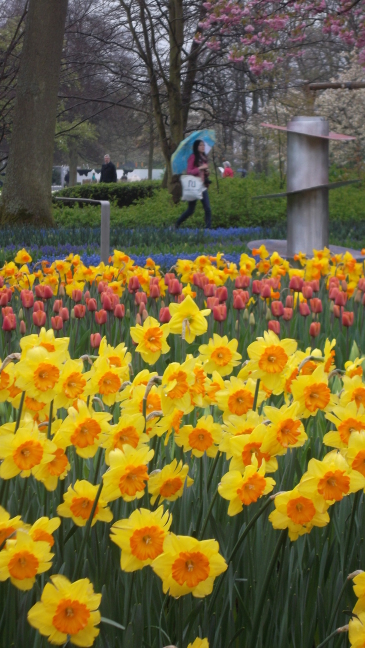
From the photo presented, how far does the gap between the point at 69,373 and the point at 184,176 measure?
10526 millimetres

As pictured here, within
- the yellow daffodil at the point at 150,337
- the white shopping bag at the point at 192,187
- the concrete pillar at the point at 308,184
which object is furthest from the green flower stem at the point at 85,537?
the white shopping bag at the point at 192,187

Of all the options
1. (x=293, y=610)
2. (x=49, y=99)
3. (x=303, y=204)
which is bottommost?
(x=293, y=610)

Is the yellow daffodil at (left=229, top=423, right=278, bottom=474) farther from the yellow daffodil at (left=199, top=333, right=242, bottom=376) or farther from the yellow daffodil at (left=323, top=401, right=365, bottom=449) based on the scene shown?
the yellow daffodil at (left=199, top=333, right=242, bottom=376)

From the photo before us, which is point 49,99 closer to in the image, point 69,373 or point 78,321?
point 78,321

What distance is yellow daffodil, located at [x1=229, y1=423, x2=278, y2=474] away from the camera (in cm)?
124

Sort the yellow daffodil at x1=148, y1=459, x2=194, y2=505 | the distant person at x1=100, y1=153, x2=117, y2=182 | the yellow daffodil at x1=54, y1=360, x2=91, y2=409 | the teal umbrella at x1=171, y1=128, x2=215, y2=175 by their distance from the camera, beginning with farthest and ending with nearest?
1. the distant person at x1=100, y1=153, x2=117, y2=182
2. the teal umbrella at x1=171, y1=128, x2=215, y2=175
3. the yellow daffodil at x1=54, y1=360, x2=91, y2=409
4. the yellow daffodil at x1=148, y1=459, x2=194, y2=505

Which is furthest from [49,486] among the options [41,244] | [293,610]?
[41,244]

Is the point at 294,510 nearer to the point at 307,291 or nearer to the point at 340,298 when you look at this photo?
the point at 340,298

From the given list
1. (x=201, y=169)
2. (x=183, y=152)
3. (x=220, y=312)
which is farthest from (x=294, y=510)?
(x=183, y=152)

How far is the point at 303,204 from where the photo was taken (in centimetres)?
716

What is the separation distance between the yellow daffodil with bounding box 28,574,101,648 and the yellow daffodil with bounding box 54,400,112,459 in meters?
0.32

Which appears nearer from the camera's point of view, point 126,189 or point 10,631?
point 10,631

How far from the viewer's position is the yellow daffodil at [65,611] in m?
0.99

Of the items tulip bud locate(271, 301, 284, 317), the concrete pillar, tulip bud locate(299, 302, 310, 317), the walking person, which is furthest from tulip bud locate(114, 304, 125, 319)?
the walking person
